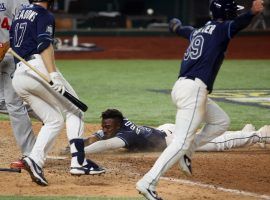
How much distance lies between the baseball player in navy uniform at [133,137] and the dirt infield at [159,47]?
1286 cm

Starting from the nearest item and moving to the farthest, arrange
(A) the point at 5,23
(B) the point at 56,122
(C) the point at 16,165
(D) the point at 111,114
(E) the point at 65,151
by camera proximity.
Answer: (B) the point at 56,122 < (C) the point at 16,165 < (A) the point at 5,23 < (D) the point at 111,114 < (E) the point at 65,151

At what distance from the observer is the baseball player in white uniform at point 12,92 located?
805 cm

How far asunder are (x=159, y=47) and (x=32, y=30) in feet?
49.8

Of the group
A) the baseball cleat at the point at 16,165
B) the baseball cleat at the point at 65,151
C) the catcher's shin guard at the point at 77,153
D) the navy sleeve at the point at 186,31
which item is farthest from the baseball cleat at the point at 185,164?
the baseball cleat at the point at 65,151

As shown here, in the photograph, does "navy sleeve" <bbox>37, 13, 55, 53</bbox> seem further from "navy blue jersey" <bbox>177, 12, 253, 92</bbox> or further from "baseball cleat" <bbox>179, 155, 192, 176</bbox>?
"baseball cleat" <bbox>179, 155, 192, 176</bbox>

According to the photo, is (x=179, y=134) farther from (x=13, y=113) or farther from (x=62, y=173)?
(x=13, y=113)

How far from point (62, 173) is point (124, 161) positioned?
0.86 meters

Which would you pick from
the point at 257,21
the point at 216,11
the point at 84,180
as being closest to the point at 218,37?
the point at 216,11

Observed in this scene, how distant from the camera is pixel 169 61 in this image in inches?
814

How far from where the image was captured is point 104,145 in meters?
8.47

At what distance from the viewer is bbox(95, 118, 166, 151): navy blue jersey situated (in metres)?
8.59

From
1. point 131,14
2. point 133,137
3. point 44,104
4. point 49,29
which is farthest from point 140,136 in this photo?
point 131,14

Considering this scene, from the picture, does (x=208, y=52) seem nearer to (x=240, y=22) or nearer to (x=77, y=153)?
(x=240, y=22)

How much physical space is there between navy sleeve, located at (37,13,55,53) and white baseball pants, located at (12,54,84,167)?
0.22 m
